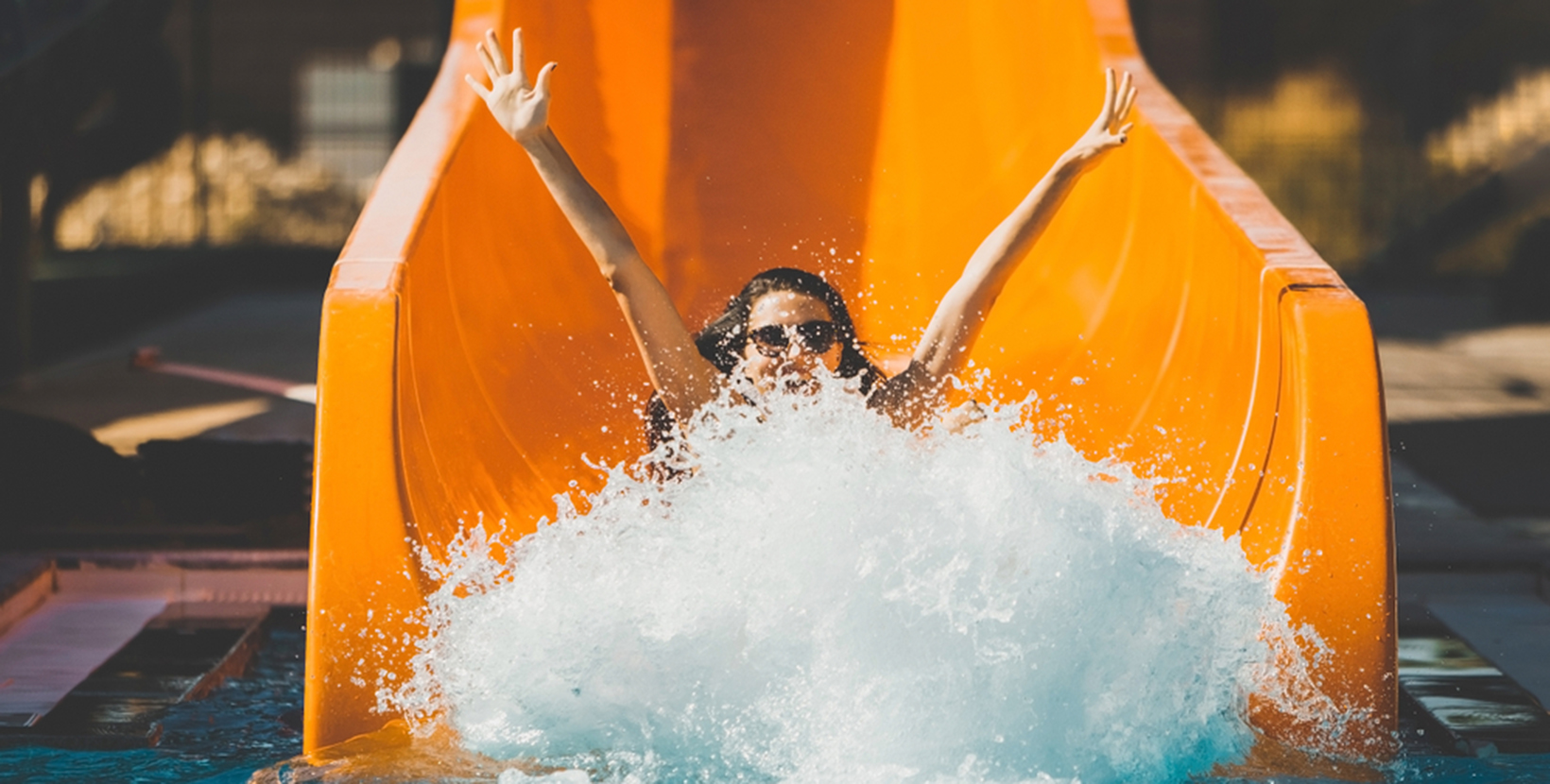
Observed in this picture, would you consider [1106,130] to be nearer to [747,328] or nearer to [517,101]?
[747,328]

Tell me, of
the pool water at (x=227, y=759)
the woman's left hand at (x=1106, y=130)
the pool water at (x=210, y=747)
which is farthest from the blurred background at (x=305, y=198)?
the woman's left hand at (x=1106, y=130)

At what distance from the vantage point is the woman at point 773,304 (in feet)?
7.51

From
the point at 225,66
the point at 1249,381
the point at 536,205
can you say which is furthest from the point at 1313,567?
the point at 225,66

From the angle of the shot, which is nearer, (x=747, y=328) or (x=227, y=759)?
(x=227, y=759)

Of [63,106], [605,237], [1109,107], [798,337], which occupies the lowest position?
[798,337]

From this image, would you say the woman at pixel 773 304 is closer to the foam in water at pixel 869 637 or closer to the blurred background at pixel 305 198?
the foam in water at pixel 869 637

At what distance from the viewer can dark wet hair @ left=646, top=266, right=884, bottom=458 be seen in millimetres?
2758

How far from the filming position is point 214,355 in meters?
5.35

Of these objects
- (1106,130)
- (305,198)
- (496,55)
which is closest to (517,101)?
(496,55)

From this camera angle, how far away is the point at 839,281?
4008 mm

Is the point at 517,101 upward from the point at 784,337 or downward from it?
upward

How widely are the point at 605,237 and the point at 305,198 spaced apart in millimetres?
6226

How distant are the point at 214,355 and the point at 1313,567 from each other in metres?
4.18

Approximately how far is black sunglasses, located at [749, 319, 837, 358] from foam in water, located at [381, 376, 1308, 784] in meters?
0.40
